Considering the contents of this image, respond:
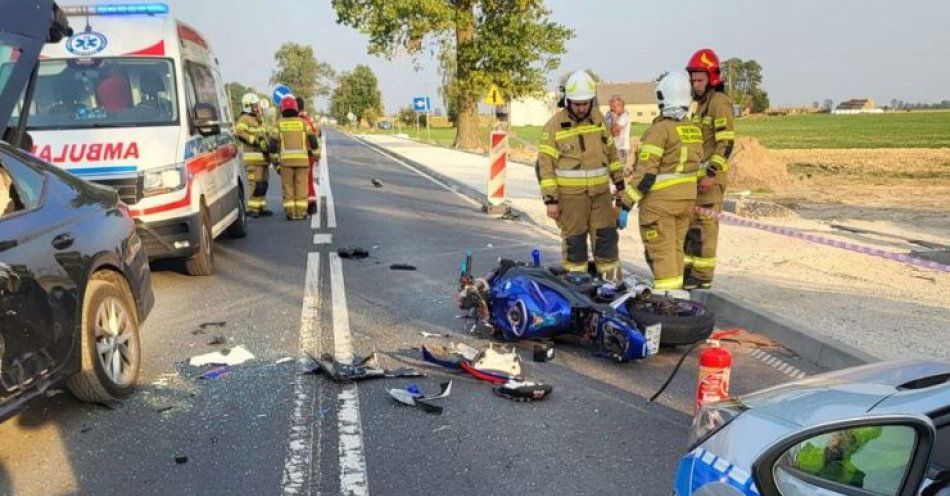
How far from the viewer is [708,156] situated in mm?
6652

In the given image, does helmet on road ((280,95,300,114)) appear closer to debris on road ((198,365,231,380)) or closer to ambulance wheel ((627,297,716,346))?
debris on road ((198,365,231,380))

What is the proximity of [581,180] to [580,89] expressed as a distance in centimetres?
75

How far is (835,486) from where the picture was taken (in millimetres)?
1938

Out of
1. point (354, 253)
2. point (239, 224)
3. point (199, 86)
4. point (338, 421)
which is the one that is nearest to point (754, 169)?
point (354, 253)

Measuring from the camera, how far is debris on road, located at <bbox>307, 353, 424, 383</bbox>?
15.6ft

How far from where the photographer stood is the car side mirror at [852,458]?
→ 1.85 m

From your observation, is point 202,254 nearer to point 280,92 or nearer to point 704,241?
point 704,241

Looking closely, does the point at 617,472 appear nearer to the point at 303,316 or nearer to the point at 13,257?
the point at 13,257

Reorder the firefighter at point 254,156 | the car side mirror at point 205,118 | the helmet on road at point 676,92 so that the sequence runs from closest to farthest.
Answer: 1. the helmet on road at point 676,92
2. the car side mirror at point 205,118
3. the firefighter at point 254,156

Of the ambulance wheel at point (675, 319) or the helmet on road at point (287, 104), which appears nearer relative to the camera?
the ambulance wheel at point (675, 319)

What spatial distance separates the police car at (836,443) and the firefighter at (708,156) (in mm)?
4289

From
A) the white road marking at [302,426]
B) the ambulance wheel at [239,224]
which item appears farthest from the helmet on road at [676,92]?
the ambulance wheel at [239,224]

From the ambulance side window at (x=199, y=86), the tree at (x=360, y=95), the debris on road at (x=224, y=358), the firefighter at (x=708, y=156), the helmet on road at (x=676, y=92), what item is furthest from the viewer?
the tree at (x=360, y=95)

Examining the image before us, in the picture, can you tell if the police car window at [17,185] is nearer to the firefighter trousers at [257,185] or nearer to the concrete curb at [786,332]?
the concrete curb at [786,332]
